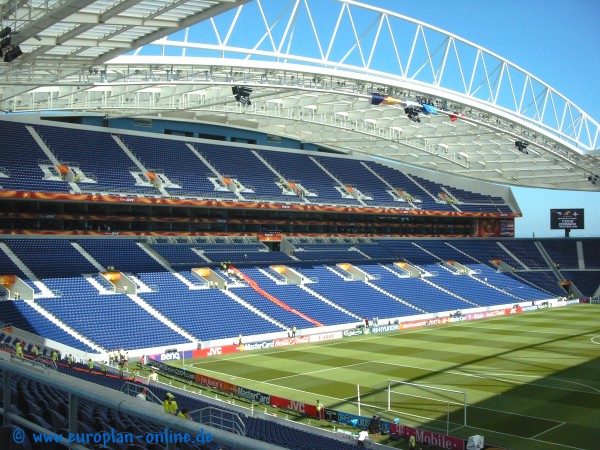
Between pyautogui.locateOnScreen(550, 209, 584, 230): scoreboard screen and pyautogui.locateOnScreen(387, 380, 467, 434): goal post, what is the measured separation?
5598 centimetres

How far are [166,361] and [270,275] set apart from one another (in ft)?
56.7

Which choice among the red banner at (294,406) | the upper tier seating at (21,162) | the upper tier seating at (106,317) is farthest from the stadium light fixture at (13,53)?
the upper tier seating at (21,162)

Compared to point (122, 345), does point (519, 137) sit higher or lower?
higher

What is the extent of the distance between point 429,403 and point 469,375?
19.1ft

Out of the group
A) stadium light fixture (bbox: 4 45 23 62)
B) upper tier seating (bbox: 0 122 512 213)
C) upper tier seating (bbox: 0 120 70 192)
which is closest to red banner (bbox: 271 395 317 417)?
stadium light fixture (bbox: 4 45 23 62)

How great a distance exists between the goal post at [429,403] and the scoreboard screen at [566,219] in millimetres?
55980

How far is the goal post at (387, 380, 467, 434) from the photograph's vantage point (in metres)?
24.9

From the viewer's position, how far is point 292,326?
4488cm

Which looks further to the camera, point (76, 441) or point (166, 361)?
point (166, 361)

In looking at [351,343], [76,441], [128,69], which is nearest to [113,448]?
[76,441]

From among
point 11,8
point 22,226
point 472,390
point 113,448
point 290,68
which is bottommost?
point 472,390

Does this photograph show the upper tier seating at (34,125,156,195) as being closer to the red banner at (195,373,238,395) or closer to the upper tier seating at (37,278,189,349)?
the upper tier seating at (37,278,189,349)

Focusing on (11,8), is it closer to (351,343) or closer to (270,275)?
(351,343)

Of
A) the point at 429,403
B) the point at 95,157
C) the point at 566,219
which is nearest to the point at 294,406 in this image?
the point at 429,403
